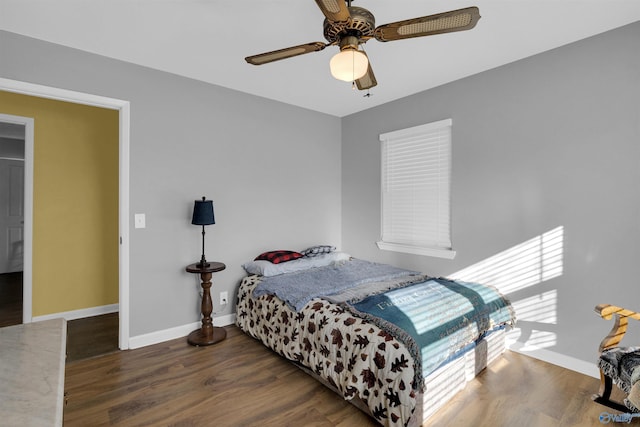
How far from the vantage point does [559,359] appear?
98.0 inches

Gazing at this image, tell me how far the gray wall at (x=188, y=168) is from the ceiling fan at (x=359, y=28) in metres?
1.86

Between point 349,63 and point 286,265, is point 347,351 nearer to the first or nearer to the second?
point 286,265

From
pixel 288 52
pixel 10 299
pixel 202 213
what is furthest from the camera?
pixel 10 299

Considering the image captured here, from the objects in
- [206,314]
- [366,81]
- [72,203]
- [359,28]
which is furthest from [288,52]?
[72,203]

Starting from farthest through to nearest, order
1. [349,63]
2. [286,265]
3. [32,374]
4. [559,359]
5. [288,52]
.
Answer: [286,265] → [559,359] → [288,52] → [349,63] → [32,374]

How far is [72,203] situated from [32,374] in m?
3.59

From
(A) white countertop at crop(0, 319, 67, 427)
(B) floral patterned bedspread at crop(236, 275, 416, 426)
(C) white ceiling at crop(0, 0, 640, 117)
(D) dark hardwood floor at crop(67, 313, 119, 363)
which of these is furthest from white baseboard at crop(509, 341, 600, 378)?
(D) dark hardwood floor at crop(67, 313, 119, 363)

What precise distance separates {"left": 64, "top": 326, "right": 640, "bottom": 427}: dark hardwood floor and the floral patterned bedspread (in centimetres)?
16

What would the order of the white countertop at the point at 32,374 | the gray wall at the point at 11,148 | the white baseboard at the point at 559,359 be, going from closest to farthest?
1. the white countertop at the point at 32,374
2. the white baseboard at the point at 559,359
3. the gray wall at the point at 11,148

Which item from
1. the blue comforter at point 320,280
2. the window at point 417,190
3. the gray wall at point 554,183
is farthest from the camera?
the window at point 417,190

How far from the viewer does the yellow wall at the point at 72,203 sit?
11.3 feet

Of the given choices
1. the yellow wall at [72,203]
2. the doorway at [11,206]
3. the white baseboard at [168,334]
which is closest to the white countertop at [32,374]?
the white baseboard at [168,334]

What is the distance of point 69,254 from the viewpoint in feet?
12.0

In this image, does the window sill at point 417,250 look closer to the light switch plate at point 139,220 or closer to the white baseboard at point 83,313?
the light switch plate at point 139,220
